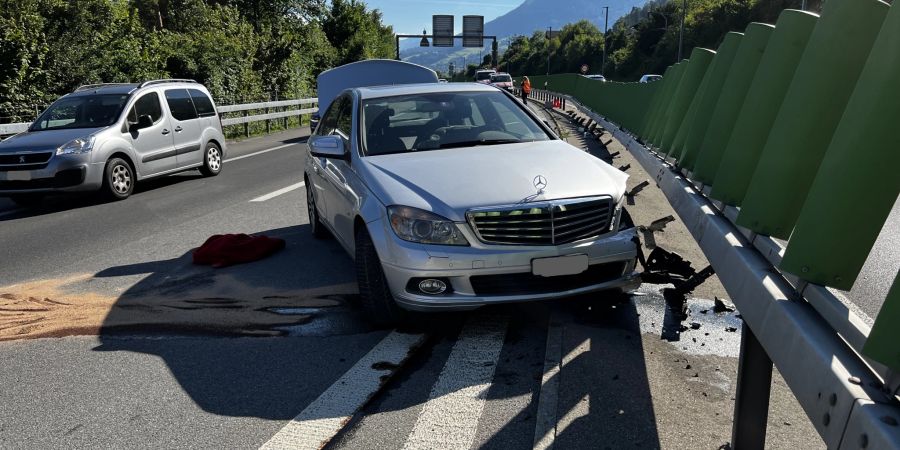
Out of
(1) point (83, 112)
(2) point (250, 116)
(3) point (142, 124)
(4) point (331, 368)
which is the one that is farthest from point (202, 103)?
(4) point (331, 368)

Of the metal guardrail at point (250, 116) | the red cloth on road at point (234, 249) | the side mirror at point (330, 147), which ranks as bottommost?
the metal guardrail at point (250, 116)

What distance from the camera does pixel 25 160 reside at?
10602 mm

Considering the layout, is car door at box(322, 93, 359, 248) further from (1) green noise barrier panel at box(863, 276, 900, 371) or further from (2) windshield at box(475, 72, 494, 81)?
(2) windshield at box(475, 72, 494, 81)

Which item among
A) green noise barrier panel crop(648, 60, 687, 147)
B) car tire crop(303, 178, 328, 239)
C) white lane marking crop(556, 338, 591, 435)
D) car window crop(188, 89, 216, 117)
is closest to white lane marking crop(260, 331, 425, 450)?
white lane marking crop(556, 338, 591, 435)

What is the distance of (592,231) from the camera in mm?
4633

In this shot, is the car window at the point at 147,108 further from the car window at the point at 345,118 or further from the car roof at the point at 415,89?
the car roof at the point at 415,89

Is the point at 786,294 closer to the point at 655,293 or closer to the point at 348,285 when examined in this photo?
the point at 655,293

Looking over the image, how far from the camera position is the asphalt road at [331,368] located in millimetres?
3426

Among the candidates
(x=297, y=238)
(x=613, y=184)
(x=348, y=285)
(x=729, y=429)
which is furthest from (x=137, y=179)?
(x=729, y=429)

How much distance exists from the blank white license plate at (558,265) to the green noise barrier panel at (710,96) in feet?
5.34

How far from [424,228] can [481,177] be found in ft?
2.00

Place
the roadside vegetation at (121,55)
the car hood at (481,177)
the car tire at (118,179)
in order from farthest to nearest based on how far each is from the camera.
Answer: the roadside vegetation at (121,55) → the car tire at (118,179) → the car hood at (481,177)

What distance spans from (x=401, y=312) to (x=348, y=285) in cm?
128

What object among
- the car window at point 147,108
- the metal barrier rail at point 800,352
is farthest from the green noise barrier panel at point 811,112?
the car window at point 147,108
